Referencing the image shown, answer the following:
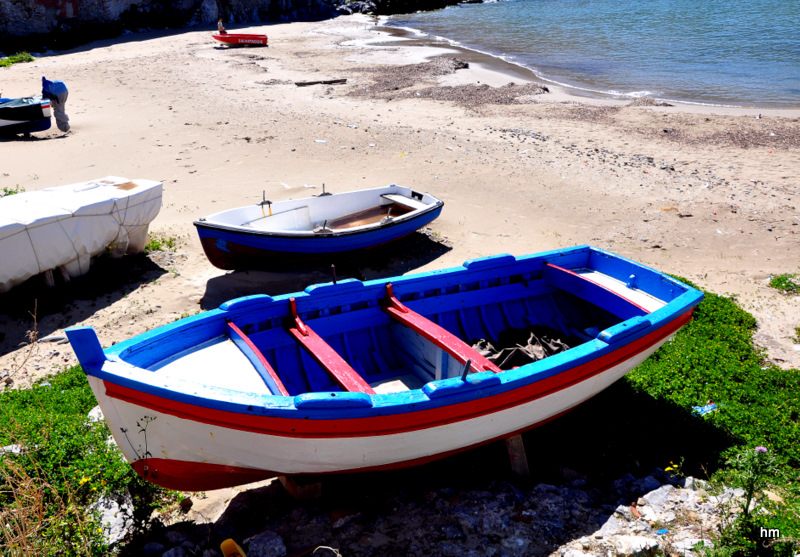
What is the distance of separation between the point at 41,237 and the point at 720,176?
1303 centimetres

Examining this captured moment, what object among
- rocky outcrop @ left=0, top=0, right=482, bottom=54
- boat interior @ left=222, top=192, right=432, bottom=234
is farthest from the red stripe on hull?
rocky outcrop @ left=0, top=0, right=482, bottom=54

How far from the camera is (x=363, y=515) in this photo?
4.73m

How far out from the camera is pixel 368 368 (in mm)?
6082

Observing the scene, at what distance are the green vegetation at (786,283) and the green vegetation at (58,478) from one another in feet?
27.9

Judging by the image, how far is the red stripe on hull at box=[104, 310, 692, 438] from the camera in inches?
159

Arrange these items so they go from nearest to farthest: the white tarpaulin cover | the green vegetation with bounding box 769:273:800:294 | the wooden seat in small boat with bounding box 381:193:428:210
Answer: the white tarpaulin cover → the green vegetation with bounding box 769:273:800:294 → the wooden seat in small boat with bounding box 381:193:428:210

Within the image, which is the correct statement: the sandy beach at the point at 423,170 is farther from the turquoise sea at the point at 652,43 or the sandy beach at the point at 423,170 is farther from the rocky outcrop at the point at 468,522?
the rocky outcrop at the point at 468,522

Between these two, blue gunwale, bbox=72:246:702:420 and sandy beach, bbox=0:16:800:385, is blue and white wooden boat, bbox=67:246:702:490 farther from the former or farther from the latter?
sandy beach, bbox=0:16:800:385

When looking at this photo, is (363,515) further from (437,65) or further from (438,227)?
(437,65)

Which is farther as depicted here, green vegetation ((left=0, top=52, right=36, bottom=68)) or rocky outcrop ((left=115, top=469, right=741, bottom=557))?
green vegetation ((left=0, top=52, right=36, bottom=68))

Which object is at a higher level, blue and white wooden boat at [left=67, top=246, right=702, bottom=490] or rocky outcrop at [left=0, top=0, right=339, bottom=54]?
rocky outcrop at [left=0, top=0, right=339, bottom=54]

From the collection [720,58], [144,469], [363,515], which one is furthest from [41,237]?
[720,58]

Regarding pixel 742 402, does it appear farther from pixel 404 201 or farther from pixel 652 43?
pixel 652 43

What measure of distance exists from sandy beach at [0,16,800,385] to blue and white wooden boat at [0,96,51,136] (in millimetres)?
367
